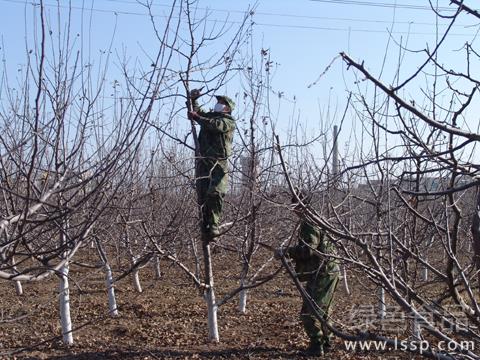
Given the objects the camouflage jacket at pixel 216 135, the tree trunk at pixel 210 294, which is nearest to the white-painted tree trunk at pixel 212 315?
the tree trunk at pixel 210 294

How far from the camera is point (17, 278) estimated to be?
83.2 inches

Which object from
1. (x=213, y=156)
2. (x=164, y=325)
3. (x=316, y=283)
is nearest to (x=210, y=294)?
(x=316, y=283)

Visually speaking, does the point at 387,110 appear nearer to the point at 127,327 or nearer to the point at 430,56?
the point at 430,56

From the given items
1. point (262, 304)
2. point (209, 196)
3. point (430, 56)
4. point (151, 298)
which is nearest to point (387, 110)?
point (430, 56)

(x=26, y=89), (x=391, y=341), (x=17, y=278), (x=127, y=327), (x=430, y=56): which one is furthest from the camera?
(x=127, y=327)

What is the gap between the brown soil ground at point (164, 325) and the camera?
18.6 ft

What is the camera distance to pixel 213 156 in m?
5.12

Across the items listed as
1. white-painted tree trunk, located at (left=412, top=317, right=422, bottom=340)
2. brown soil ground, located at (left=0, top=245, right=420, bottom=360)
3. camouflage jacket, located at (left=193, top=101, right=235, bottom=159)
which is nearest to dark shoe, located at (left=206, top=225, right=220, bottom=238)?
camouflage jacket, located at (left=193, top=101, right=235, bottom=159)

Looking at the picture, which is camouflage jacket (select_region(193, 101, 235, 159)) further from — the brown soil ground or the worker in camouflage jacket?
the brown soil ground

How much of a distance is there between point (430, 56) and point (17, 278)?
1661 mm

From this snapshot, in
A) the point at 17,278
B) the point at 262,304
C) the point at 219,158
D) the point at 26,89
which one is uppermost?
the point at 26,89

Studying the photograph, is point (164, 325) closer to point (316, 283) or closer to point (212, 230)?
point (212, 230)

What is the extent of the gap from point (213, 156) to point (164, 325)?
9.14 ft

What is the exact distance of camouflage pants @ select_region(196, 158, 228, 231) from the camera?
5.07 meters
